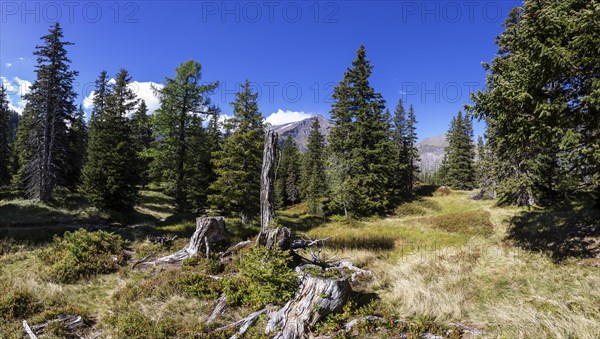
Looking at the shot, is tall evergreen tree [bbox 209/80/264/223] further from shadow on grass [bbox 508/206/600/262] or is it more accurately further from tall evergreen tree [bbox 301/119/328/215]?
shadow on grass [bbox 508/206/600/262]

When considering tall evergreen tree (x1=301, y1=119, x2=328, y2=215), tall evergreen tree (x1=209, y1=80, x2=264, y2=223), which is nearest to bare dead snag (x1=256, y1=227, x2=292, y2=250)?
tall evergreen tree (x1=209, y1=80, x2=264, y2=223)

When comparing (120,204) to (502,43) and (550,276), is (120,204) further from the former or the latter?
(502,43)

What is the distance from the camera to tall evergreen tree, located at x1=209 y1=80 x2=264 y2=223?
70.3 feet

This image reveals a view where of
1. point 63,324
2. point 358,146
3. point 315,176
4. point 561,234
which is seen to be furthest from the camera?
point 315,176

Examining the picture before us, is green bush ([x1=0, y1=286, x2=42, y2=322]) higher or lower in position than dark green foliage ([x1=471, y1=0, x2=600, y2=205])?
lower

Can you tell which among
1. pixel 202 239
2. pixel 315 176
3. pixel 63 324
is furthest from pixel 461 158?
pixel 63 324

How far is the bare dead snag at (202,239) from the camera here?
34.2 ft

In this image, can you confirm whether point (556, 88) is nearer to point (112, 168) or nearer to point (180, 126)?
point (180, 126)

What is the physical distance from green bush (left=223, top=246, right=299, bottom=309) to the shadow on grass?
10221 millimetres

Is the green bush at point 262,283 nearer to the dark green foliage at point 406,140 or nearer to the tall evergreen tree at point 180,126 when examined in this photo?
the tall evergreen tree at point 180,126

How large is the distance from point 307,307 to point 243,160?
1677 cm

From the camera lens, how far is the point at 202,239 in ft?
35.4

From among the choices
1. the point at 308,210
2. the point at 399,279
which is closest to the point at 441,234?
the point at 399,279

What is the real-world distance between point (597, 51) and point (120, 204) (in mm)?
29545
